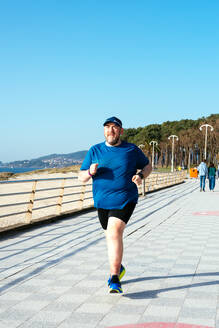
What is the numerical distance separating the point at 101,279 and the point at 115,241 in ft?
2.89

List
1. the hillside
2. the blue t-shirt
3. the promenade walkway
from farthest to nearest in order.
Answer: the hillside → the blue t-shirt → the promenade walkway

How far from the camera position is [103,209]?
522cm

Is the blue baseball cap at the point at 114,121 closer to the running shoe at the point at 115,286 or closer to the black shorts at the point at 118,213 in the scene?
the black shorts at the point at 118,213

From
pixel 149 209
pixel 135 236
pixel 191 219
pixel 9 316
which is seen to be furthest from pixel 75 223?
pixel 9 316

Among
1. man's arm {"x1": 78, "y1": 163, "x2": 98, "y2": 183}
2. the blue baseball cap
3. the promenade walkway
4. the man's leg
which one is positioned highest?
the blue baseball cap

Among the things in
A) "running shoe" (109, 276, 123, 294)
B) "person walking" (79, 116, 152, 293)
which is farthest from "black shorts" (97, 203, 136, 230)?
"running shoe" (109, 276, 123, 294)

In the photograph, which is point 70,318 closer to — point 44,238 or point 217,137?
point 44,238

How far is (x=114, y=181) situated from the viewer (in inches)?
199

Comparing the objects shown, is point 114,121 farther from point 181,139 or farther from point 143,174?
point 181,139

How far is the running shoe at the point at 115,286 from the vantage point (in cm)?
498

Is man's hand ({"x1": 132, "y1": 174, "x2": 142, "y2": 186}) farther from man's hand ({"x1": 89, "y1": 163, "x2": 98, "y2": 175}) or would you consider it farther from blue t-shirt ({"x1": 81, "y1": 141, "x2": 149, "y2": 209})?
man's hand ({"x1": 89, "y1": 163, "x2": 98, "y2": 175})

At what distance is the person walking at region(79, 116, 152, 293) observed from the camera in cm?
507

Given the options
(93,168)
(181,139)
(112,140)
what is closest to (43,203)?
(112,140)

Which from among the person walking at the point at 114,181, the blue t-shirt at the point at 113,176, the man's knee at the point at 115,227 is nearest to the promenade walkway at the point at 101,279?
the person walking at the point at 114,181
